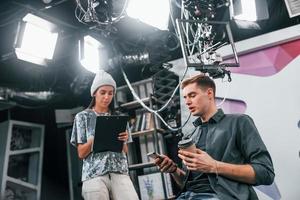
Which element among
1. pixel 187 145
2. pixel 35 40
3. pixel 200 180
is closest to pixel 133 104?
pixel 35 40

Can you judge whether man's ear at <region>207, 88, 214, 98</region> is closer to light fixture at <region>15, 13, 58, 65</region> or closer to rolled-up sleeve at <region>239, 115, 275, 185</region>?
rolled-up sleeve at <region>239, 115, 275, 185</region>

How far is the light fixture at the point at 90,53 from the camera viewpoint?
346 cm

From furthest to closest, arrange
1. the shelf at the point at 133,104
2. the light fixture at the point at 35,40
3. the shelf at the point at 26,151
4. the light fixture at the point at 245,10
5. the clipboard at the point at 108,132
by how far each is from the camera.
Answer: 1. the shelf at the point at 26,151
2. the shelf at the point at 133,104
3. the light fixture at the point at 35,40
4. the light fixture at the point at 245,10
5. the clipboard at the point at 108,132

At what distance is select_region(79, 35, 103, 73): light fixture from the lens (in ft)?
11.4

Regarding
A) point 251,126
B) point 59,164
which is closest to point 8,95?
point 59,164

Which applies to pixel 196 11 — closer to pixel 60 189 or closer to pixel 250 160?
pixel 250 160

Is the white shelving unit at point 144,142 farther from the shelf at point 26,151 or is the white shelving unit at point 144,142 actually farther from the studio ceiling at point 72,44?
the shelf at point 26,151

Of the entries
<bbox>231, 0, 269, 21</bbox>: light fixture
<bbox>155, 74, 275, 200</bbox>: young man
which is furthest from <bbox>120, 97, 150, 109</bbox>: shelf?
<bbox>155, 74, 275, 200</bbox>: young man

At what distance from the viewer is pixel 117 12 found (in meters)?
3.01

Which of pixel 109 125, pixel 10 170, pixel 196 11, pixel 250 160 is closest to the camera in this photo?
pixel 250 160

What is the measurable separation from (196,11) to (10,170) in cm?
291

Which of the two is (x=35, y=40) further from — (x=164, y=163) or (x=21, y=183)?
(x=164, y=163)

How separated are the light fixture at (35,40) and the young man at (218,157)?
1893 mm

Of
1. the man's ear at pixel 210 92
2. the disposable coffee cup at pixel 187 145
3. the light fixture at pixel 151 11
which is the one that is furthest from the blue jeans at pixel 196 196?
the light fixture at pixel 151 11
